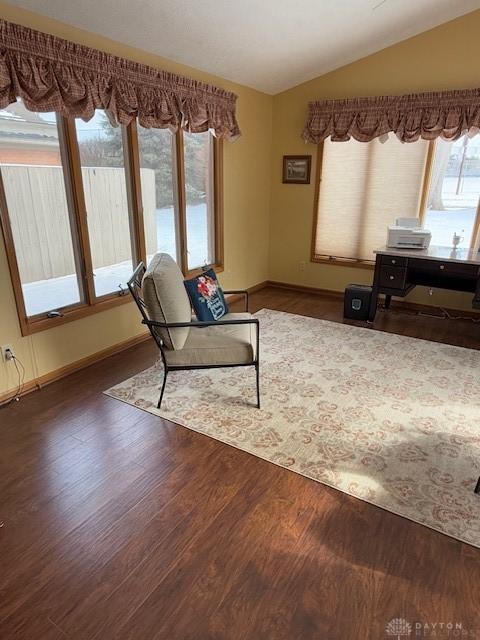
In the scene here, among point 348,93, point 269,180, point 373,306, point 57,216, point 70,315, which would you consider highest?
point 348,93

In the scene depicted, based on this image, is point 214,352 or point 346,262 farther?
point 346,262

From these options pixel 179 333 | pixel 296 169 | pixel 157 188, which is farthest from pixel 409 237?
pixel 179 333

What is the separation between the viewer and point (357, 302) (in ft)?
13.7

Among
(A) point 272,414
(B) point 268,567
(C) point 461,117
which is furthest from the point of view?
(C) point 461,117

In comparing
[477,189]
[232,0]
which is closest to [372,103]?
[477,189]

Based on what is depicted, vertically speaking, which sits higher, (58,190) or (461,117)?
(461,117)

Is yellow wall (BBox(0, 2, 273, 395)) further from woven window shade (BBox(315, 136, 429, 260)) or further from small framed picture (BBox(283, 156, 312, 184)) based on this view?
woven window shade (BBox(315, 136, 429, 260))

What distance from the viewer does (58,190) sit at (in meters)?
2.83

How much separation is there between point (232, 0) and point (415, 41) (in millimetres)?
2209

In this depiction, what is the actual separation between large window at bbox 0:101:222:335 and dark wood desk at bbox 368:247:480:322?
6.49 feet

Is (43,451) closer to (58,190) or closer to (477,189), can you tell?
(58,190)

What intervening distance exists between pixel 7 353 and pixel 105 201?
134cm

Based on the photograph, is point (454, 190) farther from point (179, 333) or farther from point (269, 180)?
point (179, 333)

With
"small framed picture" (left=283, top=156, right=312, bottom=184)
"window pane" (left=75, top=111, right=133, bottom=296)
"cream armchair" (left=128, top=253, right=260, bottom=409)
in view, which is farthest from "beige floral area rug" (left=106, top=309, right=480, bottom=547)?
"small framed picture" (left=283, top=156, right=312, bottom=184)
